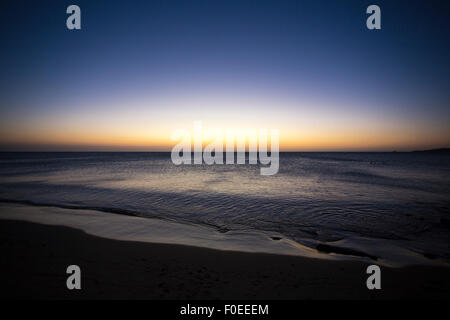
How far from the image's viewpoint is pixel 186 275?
207 inches

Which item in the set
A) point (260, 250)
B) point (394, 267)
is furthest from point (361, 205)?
point (260, 250)

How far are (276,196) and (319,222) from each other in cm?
596

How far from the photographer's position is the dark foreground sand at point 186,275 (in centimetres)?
462

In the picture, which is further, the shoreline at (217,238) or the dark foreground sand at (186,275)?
the shoreline at (217,238)

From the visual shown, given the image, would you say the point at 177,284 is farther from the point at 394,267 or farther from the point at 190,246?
the point at 394,267

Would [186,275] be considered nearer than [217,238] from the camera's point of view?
Yes

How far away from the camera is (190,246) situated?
7.05 meters

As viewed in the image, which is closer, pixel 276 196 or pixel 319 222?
pixel 319 222

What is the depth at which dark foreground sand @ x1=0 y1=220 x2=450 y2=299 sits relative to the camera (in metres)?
4.62

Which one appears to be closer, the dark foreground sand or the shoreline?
the dark foreground sand

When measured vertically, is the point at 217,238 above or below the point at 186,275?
below
